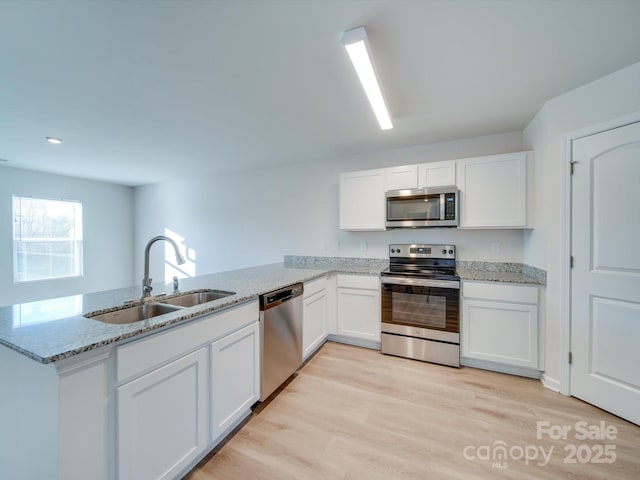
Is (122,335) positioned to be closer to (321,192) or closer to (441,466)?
(441,466)

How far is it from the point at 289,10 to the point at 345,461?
100 inches

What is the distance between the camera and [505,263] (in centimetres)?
286

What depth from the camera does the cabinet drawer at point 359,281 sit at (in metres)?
2.97

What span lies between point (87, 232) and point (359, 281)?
208 inches

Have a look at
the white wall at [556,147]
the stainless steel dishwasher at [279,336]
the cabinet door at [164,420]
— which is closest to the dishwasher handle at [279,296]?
the stainless steel dishwasher at [279,336]

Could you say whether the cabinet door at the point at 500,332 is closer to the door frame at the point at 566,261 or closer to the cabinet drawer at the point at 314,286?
the door frame at the point at 566,261

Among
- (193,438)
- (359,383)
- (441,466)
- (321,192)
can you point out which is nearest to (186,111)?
(321,192)

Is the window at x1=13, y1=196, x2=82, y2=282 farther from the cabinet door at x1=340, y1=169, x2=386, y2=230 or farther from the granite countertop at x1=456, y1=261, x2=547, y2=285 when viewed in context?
the granite countertop at x1=456, y1=261, x2=547, y2=285

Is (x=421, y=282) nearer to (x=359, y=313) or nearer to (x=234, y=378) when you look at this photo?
(x=359, y=313)

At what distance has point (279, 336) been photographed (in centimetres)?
219

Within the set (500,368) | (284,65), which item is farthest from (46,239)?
(500,368)

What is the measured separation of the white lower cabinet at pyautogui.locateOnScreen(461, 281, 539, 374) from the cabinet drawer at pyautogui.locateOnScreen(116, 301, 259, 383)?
2163 mm

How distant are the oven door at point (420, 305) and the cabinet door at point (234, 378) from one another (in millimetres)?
1529

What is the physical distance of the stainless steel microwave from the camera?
2719 mm
